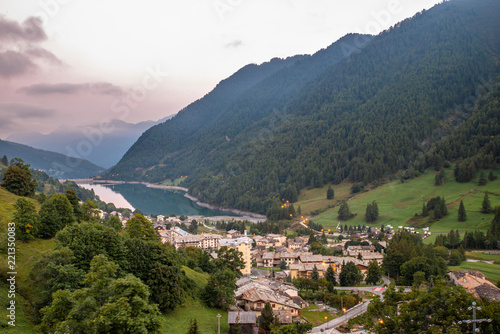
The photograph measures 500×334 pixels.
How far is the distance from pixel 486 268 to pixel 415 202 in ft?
182

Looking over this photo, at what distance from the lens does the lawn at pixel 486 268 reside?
5103cm

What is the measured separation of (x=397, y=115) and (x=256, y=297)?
6526 inches

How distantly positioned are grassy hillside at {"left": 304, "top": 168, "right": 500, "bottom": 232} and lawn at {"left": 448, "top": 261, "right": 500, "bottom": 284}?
77.1 feet

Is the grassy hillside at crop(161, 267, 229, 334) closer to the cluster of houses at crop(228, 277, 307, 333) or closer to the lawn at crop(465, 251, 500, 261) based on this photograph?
the cluster of houses at crop(228, 277, 307, 333)

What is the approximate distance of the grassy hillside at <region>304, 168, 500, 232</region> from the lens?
3438 inches

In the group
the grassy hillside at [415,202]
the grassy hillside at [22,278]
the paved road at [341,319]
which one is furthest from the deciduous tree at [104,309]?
the grassy hillside at [415,202]

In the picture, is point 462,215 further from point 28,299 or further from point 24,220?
point 28,299

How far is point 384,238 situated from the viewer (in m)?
85.1

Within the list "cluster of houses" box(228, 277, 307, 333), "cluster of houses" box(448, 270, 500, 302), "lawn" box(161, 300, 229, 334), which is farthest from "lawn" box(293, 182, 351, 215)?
"lawn" box(161, 300, 229, 334)

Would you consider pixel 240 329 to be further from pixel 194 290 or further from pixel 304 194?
pixel 304 194

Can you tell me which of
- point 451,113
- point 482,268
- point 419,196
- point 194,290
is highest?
point 451,113

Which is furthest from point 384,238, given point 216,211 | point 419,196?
point 216,211

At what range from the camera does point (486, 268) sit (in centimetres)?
5575

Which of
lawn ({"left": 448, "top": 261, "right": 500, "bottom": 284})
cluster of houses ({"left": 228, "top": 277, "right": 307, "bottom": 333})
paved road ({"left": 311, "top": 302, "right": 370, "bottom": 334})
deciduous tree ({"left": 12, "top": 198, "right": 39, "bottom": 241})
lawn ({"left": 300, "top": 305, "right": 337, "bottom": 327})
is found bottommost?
lawn ({"left": 300, "top": 305, "right": 337, "bottom": 327})
